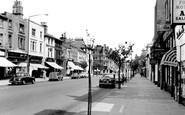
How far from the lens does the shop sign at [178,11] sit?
22.3 ft

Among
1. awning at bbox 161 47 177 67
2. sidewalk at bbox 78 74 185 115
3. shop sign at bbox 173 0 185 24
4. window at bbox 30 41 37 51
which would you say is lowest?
sidewalk at bbox 78 74 185 115

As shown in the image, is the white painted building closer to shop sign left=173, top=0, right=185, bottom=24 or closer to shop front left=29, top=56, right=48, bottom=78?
shop front left=29, top=56, right=48, bottom=78

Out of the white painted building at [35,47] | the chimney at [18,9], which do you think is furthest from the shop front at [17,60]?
the chimney at [18,9]

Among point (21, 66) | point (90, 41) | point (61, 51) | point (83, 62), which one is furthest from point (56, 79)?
point (83, 62)

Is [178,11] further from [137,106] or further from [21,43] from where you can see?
[21,43]

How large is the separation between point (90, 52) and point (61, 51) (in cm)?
5502

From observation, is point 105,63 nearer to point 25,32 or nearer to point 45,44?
point 45,44

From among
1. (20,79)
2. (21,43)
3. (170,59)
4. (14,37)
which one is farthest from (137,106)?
(21,43)

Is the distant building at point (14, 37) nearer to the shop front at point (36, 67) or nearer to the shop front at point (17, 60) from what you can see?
the shop front at point (17, 60)

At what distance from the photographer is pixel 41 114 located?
1033cm

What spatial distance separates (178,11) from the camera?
6824mm

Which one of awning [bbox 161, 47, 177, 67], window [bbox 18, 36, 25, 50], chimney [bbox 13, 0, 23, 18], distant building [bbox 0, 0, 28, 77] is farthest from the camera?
chimney [bbox 13, 0, 23, 18]

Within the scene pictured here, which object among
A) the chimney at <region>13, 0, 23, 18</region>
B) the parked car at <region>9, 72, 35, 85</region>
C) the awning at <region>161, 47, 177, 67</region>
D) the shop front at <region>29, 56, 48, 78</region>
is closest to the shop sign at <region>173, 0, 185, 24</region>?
the awning at <region>161, 47, 177, 67</region>

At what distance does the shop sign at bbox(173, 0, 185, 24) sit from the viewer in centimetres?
679
